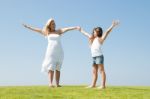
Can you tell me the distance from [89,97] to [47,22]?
601 centimetres

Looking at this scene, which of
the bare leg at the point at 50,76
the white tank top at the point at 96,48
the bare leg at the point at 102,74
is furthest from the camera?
the bare leg at the point at 50,76

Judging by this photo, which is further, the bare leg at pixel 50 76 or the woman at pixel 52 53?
the woman at pixel 52 53

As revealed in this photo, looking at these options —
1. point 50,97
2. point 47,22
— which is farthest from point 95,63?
point 50,97

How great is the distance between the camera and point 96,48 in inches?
683

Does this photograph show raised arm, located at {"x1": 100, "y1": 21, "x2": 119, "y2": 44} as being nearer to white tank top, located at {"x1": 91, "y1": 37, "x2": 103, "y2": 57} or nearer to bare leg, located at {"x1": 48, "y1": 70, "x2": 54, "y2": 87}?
white tank top, located at {"x1": 91, "y1": 37, "x2": 103, "y2": 57}

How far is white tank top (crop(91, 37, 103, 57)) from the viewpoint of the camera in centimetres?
1727

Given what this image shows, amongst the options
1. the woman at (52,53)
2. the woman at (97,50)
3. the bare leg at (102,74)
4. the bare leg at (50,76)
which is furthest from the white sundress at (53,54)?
the bare leg at (102,74)

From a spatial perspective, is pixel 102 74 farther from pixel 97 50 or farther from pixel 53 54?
pixel 53 54

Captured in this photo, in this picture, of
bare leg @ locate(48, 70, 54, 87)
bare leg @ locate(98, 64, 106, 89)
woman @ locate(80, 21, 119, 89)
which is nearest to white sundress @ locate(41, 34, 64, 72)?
bare leg @ locate(48, 70, 54, 87)

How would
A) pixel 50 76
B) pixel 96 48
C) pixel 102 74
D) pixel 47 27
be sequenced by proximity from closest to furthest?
pixel 102 74 → pixel 96 48 → pixel 50 76 → pixel 47 27

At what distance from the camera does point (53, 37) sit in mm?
18328

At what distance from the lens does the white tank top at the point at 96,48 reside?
680 inches

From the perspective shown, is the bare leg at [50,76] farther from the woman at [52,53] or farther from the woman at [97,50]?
the woman at [97,50]

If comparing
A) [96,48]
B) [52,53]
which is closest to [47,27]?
[52,53]
